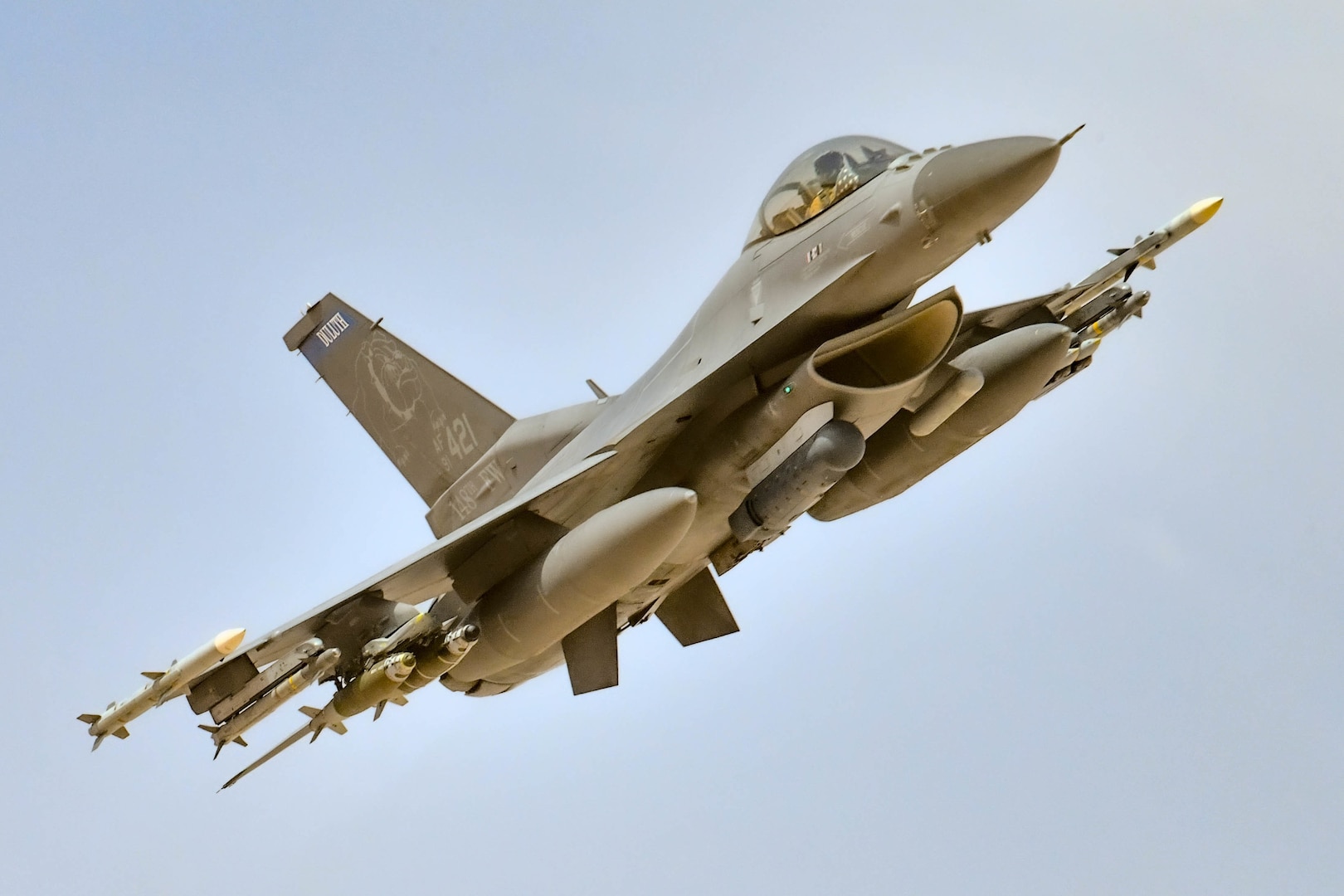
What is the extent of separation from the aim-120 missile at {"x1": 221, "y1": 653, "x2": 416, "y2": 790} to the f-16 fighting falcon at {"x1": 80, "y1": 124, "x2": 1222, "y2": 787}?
0.08 feet

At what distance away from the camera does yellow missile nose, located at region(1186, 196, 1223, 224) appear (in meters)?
14.2

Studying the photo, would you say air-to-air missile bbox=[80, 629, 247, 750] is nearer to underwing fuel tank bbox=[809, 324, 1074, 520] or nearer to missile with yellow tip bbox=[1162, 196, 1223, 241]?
underwing fuel tank bbox=[809, 324, 1074, 520]

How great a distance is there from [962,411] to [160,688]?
7843mm

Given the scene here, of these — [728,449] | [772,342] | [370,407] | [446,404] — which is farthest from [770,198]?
[370,407]

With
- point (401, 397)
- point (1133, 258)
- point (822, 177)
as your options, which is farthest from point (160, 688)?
point (1133, 258)

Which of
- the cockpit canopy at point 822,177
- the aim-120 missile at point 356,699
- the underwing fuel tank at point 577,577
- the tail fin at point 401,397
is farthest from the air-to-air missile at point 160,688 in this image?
the cockpit canopy at point 822,177

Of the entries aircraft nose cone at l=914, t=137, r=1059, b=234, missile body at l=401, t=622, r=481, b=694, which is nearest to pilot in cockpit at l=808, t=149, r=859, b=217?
aircraft nose cone at l=914, t=137, r=1059, b=234

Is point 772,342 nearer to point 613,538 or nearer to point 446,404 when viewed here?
point 613,538

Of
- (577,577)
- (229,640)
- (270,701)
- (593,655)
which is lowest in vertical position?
(593,655)

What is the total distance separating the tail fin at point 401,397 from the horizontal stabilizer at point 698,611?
2.78 metres

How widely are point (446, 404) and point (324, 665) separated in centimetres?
414

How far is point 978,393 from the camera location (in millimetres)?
14289

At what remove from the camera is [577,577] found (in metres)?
12.9

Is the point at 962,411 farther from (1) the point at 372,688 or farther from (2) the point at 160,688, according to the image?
(2) the point at 160,688
